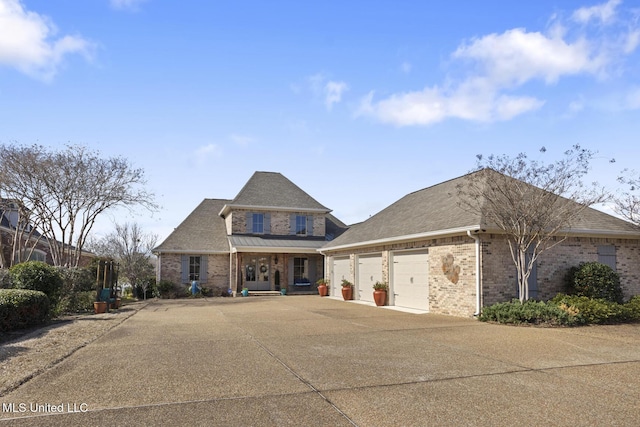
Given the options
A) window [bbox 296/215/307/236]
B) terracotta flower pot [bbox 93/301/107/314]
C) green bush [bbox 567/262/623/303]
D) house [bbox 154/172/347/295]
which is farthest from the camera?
window [bbox 296/215/307/236]

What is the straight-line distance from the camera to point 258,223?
30688 millimetres

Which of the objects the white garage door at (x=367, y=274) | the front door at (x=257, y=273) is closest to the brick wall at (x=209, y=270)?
the front door at (x=257, y=273)

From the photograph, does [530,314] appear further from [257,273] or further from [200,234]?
[200,234]

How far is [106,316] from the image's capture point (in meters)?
15.9

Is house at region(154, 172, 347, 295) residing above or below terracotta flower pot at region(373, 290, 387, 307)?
above

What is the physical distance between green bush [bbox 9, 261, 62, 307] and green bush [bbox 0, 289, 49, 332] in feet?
3.67

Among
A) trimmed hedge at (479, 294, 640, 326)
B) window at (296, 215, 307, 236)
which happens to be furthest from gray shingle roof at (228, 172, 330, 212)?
trimmed hedge at (479, 294, 640, 326)

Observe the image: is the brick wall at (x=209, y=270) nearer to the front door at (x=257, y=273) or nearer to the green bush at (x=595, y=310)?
the front door at (x=257, y=273)

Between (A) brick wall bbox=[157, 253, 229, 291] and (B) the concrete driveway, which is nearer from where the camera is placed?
(B) the concrete driveway

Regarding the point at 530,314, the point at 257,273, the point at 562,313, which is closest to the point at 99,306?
the point at 257,273

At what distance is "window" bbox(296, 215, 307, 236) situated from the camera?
3134 centimetres

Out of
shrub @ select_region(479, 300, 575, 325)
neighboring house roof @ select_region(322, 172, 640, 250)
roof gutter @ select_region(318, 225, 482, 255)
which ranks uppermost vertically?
neighboring house roof @ select_region(322, 172, 640, 250)

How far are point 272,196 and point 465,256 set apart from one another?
18.9 meters

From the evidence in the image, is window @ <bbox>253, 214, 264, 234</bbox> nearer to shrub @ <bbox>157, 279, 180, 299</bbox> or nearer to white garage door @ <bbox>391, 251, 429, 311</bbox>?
shrub @ <bbox>157, 279, 180, 299</bbox>
